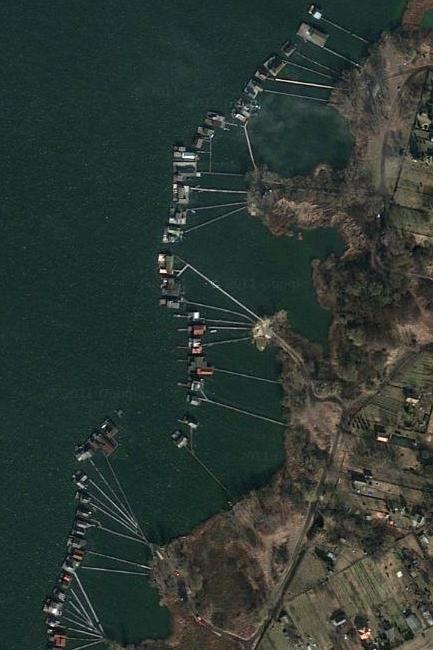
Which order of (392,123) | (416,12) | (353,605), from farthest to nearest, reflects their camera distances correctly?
1. (416,12)
2. (392,123)
3. (353,605)

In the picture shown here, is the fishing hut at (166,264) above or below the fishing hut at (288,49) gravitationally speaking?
below

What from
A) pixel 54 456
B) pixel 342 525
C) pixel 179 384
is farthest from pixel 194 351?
pixel 342 525

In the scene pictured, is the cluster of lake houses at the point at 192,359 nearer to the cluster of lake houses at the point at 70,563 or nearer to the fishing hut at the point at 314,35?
the cluster of lake houses at the point at 70,563

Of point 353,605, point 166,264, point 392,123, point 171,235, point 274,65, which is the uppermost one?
point 274,65

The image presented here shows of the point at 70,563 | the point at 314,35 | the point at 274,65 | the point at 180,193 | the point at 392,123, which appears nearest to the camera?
the point at 70,563

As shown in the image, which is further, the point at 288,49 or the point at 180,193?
the point at 288,49

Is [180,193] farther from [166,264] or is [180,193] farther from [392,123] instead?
[392,123]

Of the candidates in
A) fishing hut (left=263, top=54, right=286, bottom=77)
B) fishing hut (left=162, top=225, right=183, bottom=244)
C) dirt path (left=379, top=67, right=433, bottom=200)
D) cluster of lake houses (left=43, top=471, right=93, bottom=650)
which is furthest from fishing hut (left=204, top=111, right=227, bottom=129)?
cluster of lake houses (left=43, top=471, right=93, bottom=650)

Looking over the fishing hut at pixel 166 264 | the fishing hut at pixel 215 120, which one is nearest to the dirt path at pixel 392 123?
the fishing hut at pixel 215 120

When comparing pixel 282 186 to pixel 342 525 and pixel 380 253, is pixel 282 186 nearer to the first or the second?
pixel 380 253

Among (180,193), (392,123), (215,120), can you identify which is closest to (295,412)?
(180,193)
